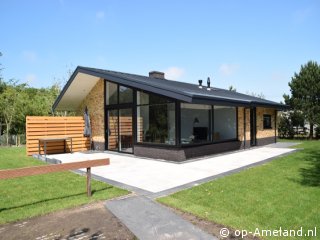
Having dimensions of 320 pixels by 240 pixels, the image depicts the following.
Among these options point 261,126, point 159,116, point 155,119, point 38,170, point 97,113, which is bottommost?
point 38,170

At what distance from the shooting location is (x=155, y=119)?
1130cm

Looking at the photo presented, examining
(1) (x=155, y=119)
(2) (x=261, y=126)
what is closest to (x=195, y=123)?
(1) (x=155, y=119)

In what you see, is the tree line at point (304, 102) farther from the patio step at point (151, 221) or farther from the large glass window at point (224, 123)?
the patio step at point (151, 221)

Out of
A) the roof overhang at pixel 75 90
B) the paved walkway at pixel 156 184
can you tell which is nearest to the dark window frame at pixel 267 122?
the paved walkway at pixel 156 184

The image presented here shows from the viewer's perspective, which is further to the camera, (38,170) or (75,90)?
(75,90)

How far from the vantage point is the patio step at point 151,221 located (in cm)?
394

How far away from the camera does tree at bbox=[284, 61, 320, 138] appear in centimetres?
2164

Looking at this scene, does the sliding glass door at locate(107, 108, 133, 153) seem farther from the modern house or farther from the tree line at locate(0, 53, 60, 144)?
the tree line at locate(0, 53, 60, 144)

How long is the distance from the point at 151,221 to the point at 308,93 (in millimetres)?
21763

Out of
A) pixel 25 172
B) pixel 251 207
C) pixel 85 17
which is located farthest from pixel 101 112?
pixel 251 207

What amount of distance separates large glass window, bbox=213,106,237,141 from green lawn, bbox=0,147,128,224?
7.37 m

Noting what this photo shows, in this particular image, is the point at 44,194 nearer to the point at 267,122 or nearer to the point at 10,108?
the point at 267,122

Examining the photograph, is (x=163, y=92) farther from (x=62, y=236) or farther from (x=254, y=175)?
(x=62, y=236)

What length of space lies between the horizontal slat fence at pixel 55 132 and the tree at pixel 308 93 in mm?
17303
